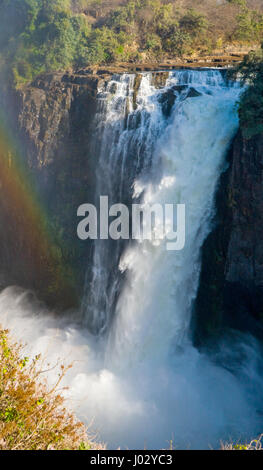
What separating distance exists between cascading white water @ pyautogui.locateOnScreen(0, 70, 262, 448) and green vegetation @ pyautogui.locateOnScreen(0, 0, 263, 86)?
7146 mm

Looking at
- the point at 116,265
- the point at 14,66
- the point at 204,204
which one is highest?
the point at 14,66

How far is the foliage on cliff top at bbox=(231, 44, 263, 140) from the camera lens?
28.2ft

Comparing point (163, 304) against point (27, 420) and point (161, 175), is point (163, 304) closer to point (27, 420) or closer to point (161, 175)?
point (161, 175)

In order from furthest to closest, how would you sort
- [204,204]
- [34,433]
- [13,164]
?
[13,164] < [204,204] < [34,433]

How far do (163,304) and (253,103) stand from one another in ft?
21.7

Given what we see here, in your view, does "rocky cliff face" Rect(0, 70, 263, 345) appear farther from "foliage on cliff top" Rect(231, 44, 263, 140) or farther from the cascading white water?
the cascading white water

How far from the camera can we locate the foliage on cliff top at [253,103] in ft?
28.2

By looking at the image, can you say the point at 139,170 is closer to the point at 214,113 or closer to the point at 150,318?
the point at 214,113

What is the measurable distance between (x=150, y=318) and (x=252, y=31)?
1625 centimetres

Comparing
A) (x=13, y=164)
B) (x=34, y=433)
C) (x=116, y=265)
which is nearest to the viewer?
(x=34, y=433)

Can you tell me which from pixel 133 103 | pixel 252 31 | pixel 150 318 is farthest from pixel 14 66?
pixel 150 318

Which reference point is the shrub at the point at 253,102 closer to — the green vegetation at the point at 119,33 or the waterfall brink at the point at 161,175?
the waterfall brink at the point at 161,175

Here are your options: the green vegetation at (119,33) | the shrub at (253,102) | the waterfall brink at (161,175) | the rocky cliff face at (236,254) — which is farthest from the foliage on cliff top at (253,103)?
the green vegetation at (119,33)

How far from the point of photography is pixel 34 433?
159 inches
